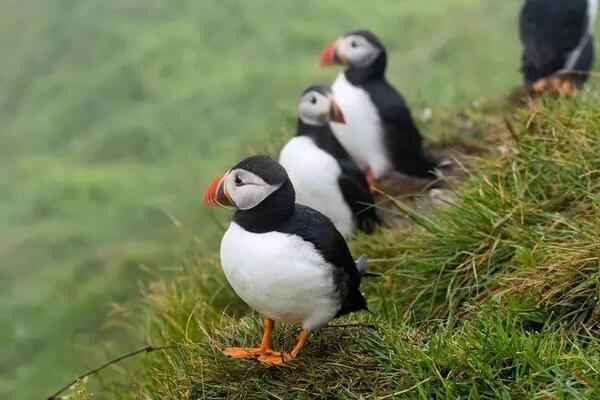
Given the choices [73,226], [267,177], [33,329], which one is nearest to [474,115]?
[73,226]

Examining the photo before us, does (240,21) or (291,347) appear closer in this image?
(291,347)

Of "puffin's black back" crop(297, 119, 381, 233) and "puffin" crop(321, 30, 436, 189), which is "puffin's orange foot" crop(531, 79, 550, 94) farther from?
"puffin's black back" crop(297, 119, 381, 233)

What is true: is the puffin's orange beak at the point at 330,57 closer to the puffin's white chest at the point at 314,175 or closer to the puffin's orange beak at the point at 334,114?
the puffin's orange beak at the point at 334,114

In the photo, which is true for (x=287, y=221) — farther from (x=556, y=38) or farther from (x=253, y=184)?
(x=556, y=38)

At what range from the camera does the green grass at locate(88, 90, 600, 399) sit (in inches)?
93.0

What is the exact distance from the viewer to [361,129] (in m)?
4.38

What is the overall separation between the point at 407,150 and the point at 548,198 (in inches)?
45.8

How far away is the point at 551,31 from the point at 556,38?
0.05 m

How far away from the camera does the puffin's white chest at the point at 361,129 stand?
4344 millimetres

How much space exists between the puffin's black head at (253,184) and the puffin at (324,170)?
4.39ft

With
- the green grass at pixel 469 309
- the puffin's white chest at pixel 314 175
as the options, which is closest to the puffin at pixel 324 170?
the puffin's white chest at pixel 314 175

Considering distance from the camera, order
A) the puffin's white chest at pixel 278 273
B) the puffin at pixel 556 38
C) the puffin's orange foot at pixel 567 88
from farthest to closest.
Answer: the puffin at pixel 556 38 → the puffin's orange foot at pixel 567 88 → the puffin's white chest at pixel 278 273

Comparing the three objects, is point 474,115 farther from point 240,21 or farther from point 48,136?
point 48,136

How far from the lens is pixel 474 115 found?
5426 millimetres
